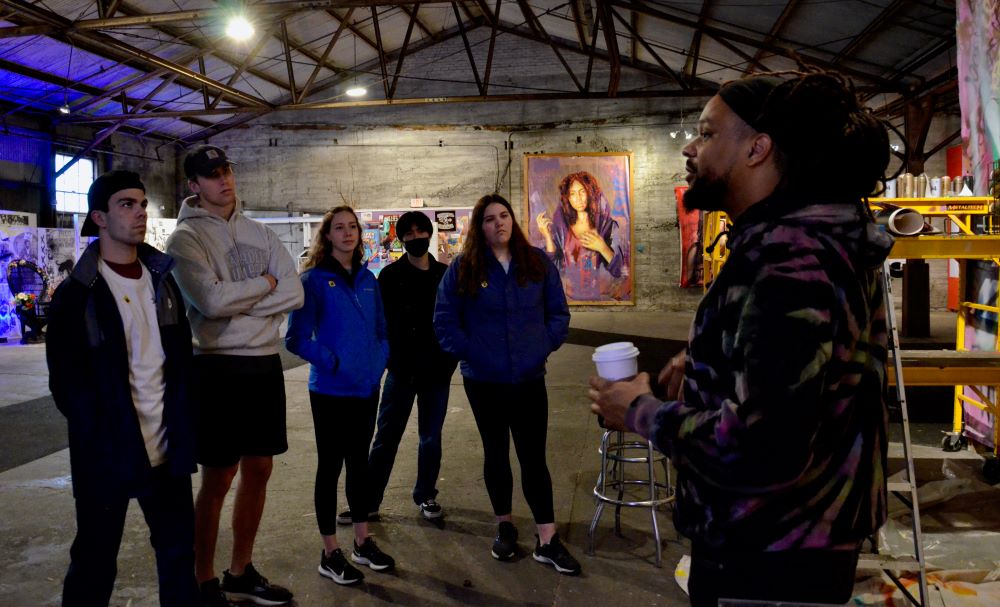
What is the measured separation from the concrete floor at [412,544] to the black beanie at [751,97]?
241cm

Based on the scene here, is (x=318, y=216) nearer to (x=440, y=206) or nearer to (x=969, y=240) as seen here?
(x=440, y=206)

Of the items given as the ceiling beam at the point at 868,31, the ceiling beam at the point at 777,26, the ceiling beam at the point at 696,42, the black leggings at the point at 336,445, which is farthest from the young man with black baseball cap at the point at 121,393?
the ceiling beam at the point at 696,42

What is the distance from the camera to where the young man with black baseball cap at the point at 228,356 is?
2727 millimetres

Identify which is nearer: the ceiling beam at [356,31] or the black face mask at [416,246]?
the black face mask at [416,246]

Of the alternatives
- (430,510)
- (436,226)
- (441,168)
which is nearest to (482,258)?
(430,510)

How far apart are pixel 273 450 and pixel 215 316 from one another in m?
0.62

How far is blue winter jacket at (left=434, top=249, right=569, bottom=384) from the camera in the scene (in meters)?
3.27

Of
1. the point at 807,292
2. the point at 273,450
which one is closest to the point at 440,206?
the point at 273,450

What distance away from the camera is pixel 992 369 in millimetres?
3777

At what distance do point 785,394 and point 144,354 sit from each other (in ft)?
7.08

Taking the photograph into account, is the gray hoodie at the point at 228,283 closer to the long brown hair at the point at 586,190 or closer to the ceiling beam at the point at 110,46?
the ceiling beam at the point at 110,46

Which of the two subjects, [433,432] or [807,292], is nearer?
[807,292]

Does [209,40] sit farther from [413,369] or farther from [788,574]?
[788,574]

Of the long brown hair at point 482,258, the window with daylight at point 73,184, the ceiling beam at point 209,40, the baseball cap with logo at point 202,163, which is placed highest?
the ceiling beam at point 209,40
